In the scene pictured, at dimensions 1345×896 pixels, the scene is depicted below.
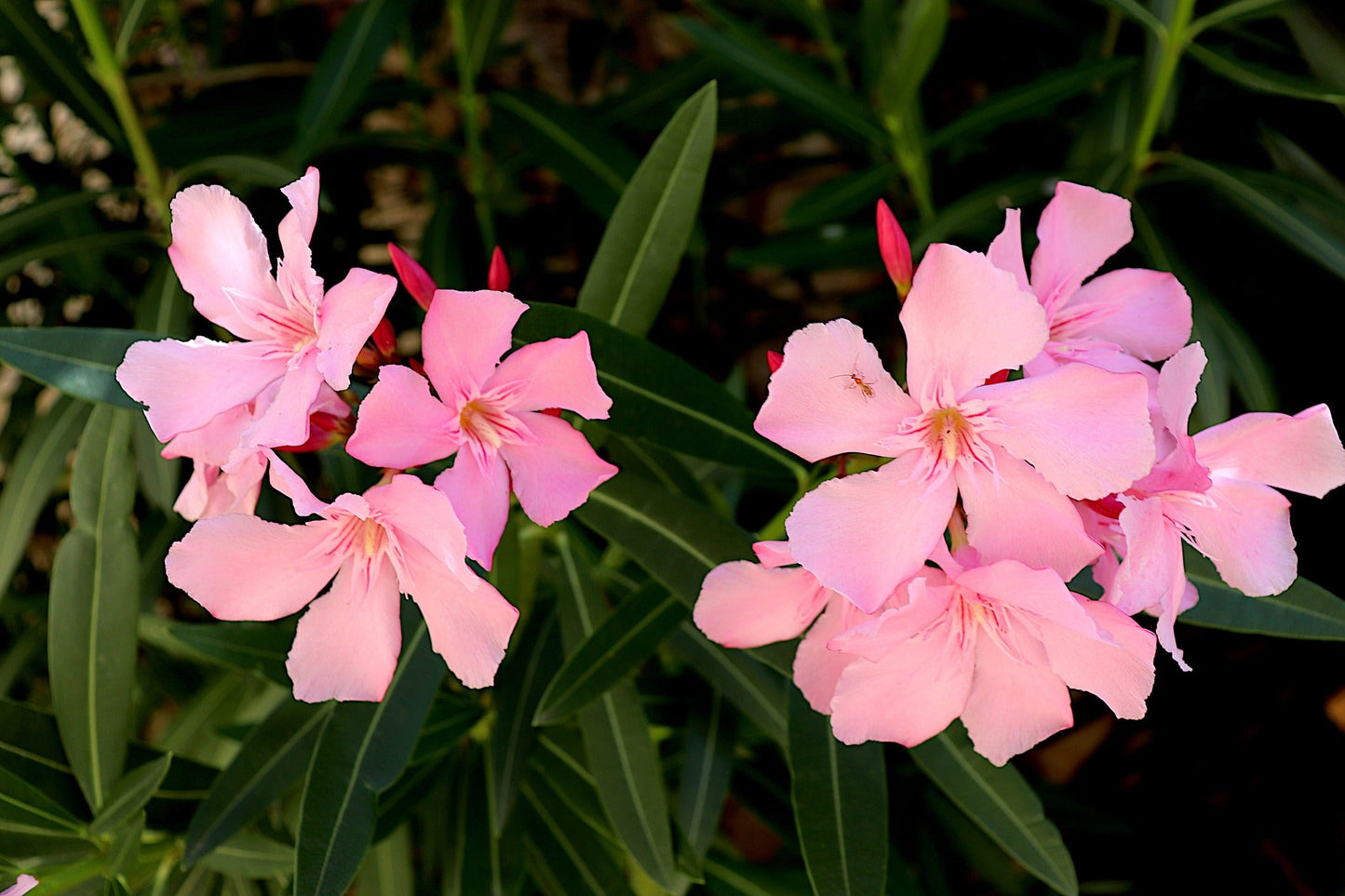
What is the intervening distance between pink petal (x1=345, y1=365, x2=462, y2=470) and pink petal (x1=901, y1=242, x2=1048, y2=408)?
0.93 feet

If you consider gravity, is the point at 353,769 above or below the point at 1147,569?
below

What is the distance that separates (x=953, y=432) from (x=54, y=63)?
1.16 metres

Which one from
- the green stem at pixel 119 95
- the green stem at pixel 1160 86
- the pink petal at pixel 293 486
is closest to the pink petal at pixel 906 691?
the pink petal at pixel 293 486

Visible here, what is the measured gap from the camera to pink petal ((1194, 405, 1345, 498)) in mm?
618

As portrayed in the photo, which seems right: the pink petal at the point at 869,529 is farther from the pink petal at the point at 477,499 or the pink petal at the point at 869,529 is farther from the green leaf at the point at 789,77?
the green leaf at the point at 789,77

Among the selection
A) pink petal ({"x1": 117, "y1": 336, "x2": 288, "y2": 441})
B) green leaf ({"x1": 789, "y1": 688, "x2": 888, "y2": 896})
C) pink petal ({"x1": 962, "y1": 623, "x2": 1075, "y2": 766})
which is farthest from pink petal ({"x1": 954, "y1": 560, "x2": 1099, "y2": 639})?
pink petal ({"x1": 117, "y1": 336, "x2": 288, "y2": 441})

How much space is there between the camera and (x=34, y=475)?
45.8 inches

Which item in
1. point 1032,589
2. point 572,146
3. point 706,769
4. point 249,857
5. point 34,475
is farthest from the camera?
point 572,146

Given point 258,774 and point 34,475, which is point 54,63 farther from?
point 258,774

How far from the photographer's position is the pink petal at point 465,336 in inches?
22.8

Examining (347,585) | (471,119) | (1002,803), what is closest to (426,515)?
(347,585)

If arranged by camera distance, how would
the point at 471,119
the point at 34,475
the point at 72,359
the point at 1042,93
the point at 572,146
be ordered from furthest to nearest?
the point at 471,119 → the point at 572,146 → the point at 1042,93 → the point at 34,475 → the point at 72,359

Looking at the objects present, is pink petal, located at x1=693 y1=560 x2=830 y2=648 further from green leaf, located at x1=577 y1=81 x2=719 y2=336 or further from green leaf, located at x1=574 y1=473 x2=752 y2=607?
green leaf, located at x1=577 y1=81 x2=719 y2=336

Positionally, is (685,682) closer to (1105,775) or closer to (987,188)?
(987,188)
